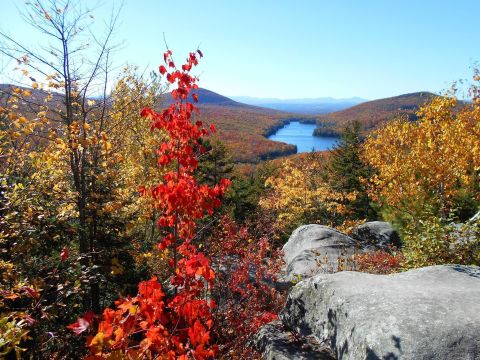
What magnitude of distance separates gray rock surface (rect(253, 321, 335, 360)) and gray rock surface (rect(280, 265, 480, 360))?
0.14 metres

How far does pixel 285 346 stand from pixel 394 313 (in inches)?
81.8

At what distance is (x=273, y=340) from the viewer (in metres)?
5.88

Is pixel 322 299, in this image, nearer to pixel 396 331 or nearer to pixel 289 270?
pixel 396 331

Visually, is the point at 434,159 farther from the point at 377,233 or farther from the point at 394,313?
the point at 394,313

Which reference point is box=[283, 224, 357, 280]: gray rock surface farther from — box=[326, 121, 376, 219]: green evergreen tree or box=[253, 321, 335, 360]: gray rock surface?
box=[326, 121, 376, 219]: green evergreen tree

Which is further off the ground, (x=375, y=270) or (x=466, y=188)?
(x=466, y=188)

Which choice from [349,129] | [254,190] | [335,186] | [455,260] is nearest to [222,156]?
[254,190]

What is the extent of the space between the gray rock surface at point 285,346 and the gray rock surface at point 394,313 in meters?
0.14

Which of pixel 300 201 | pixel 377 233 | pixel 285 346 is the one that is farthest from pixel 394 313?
pixel 300 201

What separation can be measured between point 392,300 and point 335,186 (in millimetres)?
20774

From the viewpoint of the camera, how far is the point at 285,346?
5.61 m

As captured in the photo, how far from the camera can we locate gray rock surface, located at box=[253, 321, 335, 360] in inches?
205

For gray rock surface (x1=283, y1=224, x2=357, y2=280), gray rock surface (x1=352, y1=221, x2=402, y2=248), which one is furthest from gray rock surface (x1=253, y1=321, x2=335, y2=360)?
gray rock surface (x1=352, y1=221, x2=402, y2=248)

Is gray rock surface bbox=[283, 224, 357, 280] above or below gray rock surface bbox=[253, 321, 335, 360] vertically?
below
